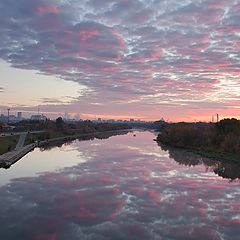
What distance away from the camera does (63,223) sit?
13.4 metres

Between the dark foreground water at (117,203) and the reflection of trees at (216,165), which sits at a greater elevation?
the reflection of trees at (216,165)

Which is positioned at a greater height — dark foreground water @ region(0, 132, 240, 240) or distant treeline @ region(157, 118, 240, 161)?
distant treeline @ region(157, 118, 240, 161)

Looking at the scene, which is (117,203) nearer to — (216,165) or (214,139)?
(216,165)

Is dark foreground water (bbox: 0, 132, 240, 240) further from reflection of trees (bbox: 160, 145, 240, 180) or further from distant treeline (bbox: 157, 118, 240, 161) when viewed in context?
distant treeline (bbox: 157, 118, 240, 161)

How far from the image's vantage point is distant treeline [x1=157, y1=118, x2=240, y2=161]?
39.7 m

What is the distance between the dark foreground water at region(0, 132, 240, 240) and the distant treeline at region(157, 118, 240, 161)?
11.5 metres

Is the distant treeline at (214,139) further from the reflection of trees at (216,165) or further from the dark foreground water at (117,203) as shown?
the dark foreground water at (117,203)

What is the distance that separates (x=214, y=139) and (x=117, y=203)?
3176cm

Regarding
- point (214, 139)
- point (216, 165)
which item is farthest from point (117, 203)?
point (214, 139)

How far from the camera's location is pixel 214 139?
151 feet

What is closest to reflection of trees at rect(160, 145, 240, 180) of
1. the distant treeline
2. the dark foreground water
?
the dark foreground water

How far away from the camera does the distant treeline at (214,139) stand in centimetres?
3966

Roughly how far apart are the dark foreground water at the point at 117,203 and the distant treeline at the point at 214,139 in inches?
451

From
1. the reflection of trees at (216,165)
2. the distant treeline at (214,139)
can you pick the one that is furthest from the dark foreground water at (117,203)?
the distant treeline at (214,139)
